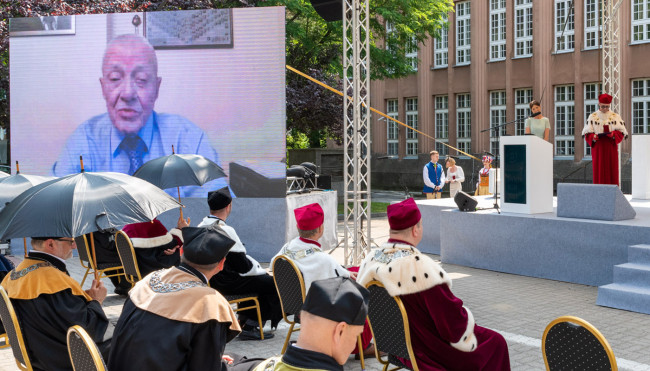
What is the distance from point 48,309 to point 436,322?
2.31 meters

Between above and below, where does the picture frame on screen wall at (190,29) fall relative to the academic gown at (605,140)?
above

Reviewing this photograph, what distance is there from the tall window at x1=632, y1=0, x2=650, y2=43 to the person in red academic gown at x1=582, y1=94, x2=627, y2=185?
54.0ft

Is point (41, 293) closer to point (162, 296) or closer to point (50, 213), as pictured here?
point (50, 213)

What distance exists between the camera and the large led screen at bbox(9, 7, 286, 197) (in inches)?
476

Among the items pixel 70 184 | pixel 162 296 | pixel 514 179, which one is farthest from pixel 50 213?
pixel 514 179

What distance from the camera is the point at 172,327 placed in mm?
3348

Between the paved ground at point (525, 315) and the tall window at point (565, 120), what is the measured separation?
19.3 metres

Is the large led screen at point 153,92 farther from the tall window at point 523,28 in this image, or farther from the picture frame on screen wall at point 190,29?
the tall window at point 523,28

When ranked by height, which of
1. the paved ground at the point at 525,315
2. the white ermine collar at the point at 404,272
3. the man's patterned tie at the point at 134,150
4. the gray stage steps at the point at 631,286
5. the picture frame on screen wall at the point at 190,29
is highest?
the picture frame on screen wall at the point at 190,29

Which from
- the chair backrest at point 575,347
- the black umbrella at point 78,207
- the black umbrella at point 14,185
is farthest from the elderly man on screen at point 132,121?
the chair backrest at point 575,347

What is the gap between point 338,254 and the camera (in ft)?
42.2

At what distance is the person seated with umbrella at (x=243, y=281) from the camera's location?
7035mm

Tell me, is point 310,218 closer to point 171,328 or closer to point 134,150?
point 171,328

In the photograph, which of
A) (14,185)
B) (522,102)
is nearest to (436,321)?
(14,185)
